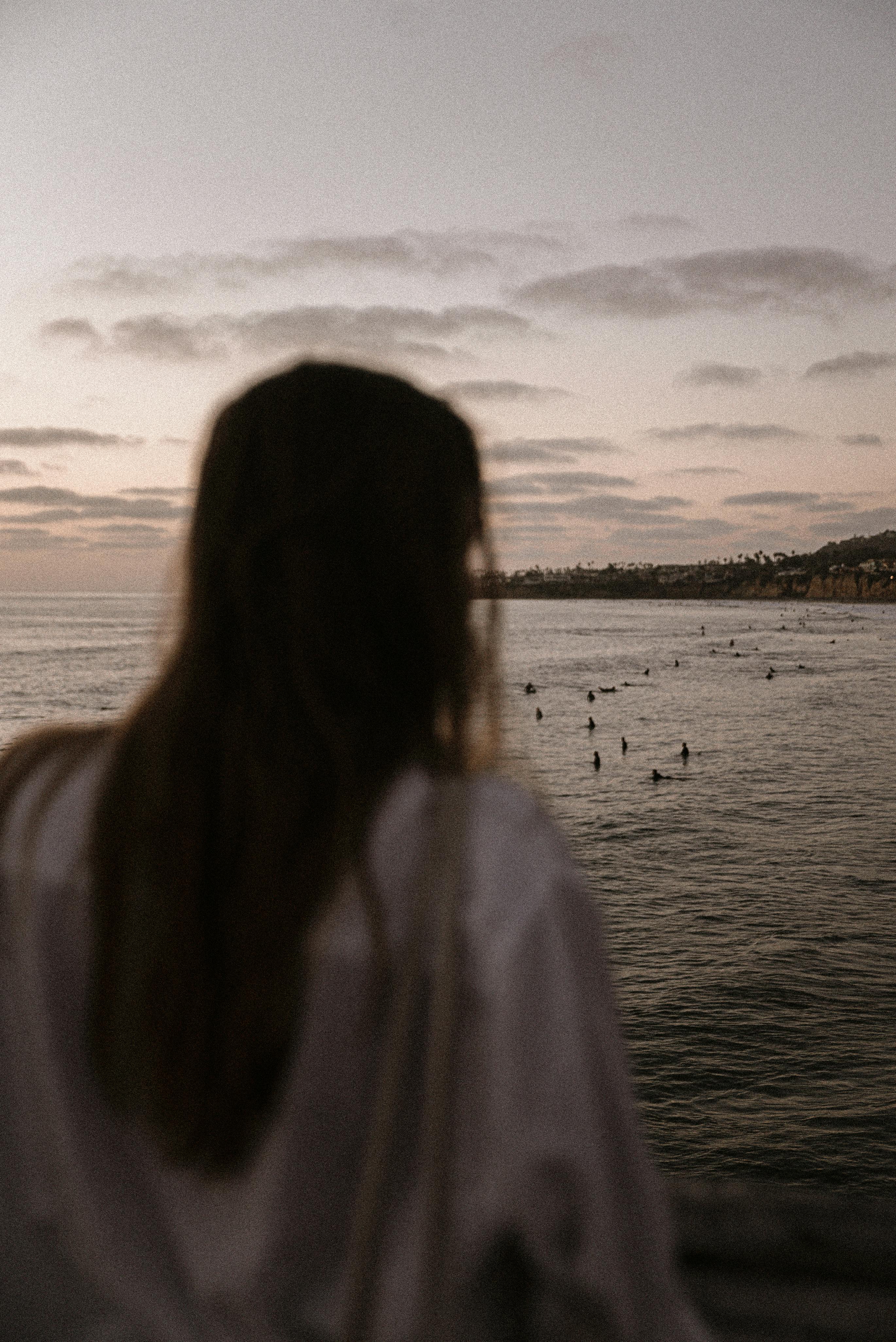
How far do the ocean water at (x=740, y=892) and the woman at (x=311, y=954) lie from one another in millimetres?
198

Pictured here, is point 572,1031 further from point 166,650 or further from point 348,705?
point 166,650

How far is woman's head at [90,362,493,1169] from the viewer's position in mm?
1235

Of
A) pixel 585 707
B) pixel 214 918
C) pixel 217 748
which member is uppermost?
pixel 217 748

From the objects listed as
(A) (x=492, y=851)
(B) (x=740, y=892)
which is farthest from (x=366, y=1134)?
(B) (x=740, y=892)

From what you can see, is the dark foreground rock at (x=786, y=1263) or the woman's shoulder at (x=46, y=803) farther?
the dark foreground rock at (x=786, y=1263)

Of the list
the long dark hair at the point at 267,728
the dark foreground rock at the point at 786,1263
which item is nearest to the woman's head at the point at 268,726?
the long dark hair at the point at 267,728

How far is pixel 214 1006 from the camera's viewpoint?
126 centimetres

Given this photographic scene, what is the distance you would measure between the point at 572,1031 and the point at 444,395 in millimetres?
972

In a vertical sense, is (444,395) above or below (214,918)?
above

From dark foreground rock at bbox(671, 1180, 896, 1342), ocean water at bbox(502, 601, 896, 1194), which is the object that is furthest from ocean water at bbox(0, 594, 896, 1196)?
dark foreground rock at bbox(671, 1180, 896, 1342)

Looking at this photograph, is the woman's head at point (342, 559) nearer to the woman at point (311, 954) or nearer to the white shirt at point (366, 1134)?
the woman at point (311, 954)

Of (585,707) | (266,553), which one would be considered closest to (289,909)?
(266,553)

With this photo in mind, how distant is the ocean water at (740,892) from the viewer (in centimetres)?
1377

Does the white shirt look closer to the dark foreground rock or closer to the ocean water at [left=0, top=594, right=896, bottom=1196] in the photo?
the ocean water at [left=0, top=594, right=896, bottom=1196]
